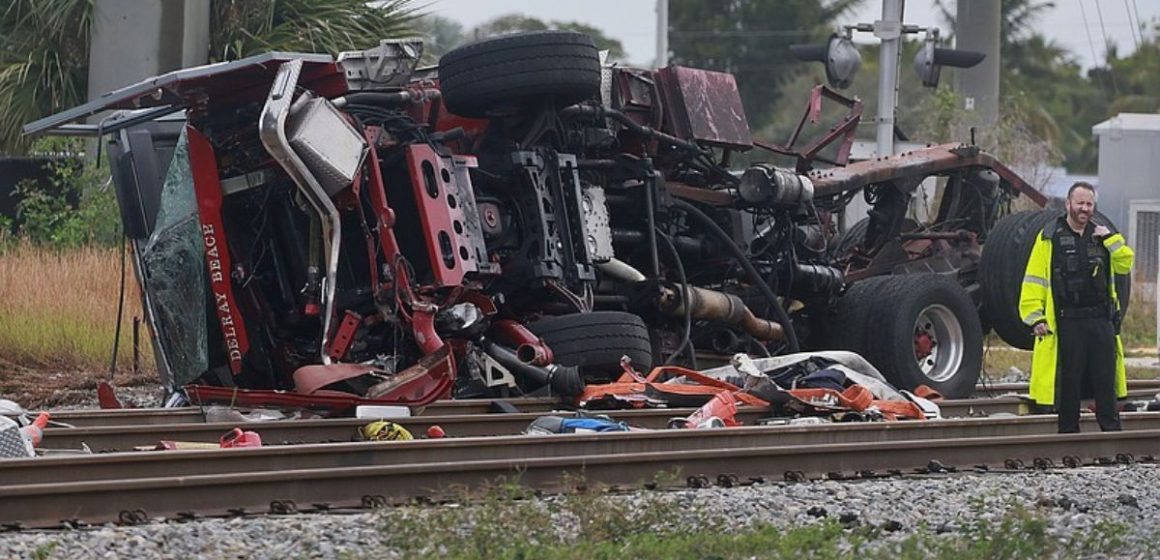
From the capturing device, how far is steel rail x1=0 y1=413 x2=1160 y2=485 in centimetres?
867

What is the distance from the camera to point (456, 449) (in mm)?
9727

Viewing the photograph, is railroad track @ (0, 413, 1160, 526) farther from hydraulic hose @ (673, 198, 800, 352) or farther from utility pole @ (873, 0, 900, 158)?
utility pole @ (873, 0, 900, 158)

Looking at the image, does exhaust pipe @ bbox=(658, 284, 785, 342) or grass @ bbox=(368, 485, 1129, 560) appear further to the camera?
exhaust pipe @ bbox=(658, 284, 785, 342)

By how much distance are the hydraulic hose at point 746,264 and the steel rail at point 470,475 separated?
4190 millimetres

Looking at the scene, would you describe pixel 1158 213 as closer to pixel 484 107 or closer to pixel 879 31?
pixel 879 31

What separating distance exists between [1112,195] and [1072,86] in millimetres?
44020

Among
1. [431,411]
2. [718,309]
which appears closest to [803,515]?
[431,411]

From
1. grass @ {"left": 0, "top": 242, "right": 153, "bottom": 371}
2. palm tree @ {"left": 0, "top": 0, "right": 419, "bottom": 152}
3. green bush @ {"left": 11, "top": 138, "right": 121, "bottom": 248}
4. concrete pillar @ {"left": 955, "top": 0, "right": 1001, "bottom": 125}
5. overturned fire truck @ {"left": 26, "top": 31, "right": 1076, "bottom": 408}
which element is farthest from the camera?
concrete pillar @ {"left": 955, "top": 0, "right": 1001, "bottom": 125}

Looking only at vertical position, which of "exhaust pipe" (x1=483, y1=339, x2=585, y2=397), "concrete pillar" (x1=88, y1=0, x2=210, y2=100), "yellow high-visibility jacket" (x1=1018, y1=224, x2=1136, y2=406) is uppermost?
"concrete pillar" (x1=88, y1=0, x2=210, y2=100)

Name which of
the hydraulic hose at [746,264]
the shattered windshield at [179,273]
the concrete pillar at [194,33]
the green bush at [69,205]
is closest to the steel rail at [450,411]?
the shattered windshield at [179,273]

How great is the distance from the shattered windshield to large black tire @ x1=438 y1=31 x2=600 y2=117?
183 centimetres

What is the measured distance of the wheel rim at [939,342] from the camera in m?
15.5

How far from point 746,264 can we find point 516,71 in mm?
2728

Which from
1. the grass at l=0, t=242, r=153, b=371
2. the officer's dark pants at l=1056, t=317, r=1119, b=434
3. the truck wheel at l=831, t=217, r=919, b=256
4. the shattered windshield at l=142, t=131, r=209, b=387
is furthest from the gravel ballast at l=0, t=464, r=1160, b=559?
the grass at l=0, t=242, r=153, b=371
